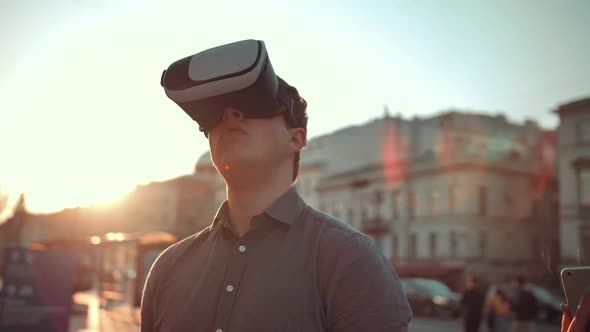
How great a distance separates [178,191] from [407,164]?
25085 millimetres

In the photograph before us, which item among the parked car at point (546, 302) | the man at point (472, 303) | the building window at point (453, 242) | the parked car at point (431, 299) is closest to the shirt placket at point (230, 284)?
the man at point (472, 303)

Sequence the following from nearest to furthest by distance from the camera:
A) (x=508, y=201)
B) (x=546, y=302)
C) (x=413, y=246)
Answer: (x=546, y=302), (x=508, y=201), (x=413, y=246)

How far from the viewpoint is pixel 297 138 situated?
209 cm

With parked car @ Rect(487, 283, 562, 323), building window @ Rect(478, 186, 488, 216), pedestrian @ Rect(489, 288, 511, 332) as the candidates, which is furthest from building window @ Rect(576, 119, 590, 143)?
pedestrian @ Rect(489, 288, 511, 332)

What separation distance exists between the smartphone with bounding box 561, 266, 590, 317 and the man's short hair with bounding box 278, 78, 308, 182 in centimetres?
88

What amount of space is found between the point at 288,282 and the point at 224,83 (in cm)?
56

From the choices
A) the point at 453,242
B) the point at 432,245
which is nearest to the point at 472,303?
the point at 453,242

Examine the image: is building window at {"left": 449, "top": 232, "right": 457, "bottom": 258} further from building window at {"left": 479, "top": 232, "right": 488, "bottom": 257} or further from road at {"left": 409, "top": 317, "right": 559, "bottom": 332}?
road at {"left": 409, "top": 317, "right": 559, "bottom": 332}

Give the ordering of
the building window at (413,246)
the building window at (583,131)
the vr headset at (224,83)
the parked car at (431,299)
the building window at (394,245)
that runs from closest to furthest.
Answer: the vr headset at (224,83) < the parked car at (431,299) < the building window at (583,131) < the building window at (413,246) < the building window at (394,245)

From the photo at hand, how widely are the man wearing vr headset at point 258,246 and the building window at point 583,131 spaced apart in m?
40.7

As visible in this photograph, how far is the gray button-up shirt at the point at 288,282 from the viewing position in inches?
66.7

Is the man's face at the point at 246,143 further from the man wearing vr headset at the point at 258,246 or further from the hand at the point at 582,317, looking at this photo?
the hand at the point at 582,317

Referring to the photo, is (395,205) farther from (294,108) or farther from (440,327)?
(294,108)

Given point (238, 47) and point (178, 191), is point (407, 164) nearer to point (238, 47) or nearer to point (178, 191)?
point (178, 191)
